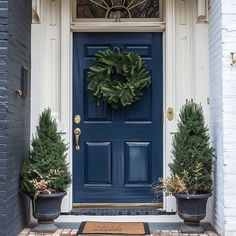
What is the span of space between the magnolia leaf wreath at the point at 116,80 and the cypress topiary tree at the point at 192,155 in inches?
20.4

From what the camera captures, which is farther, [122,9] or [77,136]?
[122,9]

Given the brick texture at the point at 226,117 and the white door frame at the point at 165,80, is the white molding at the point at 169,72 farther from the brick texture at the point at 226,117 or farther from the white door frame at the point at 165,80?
the brick texture at the point at 226,117

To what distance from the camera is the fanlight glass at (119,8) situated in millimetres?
4246

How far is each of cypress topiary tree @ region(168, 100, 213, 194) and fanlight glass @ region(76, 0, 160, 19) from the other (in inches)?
42.5

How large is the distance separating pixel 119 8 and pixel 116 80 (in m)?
0.73

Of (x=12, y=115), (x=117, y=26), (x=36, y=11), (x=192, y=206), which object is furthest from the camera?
(x=117, y=26)

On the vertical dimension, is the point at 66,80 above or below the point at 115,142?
above

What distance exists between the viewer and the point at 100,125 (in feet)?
13.6

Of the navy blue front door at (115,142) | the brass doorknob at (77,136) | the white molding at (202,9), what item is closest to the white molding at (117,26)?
the navy blue front door at (115,142)

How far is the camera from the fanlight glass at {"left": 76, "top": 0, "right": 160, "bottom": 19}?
4.25 metres

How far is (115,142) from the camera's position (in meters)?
4.16

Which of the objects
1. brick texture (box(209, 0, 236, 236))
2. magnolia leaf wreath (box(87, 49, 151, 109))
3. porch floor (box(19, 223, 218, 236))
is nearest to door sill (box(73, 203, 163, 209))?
porch floor (box(19, 223, 218, 236))

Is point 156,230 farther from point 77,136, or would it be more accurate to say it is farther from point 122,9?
point 122,9

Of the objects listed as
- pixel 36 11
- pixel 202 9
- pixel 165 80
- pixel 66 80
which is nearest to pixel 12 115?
pixel 66 80
